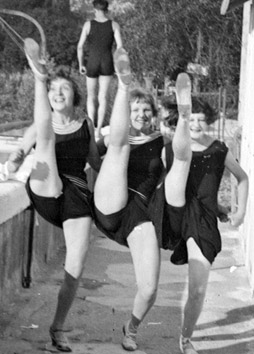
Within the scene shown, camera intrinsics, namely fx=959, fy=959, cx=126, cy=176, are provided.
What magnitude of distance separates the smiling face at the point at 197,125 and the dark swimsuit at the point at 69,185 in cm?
69

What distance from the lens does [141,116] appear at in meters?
5.95

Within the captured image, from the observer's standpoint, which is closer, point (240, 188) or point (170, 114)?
point (240, 188)

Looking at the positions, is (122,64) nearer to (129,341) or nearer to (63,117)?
(63,117)

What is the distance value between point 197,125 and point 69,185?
91 centimetres

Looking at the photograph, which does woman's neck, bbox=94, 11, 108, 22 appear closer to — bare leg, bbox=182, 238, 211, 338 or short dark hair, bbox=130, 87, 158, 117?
short dark hair, bbox=130, 87, 158, 117

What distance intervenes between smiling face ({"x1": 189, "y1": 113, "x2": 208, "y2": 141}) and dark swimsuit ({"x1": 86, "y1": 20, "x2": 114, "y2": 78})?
5.70 meters

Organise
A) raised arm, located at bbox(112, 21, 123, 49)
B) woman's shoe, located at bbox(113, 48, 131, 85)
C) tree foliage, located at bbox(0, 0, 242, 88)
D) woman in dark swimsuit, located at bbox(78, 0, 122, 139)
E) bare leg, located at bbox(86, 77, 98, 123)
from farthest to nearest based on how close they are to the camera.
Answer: tree foliage, located at bbox(0, 0, 242, 88) < bare leg, located at bbox(86, 77, 98, 123) < woman in dark swimsuit, located at bbox(78, 0, 122, 139) < raised arm, located at bbox(112, 21, 123, 49) < woman's shoe, located at bbox(113, 48, 131, 85)

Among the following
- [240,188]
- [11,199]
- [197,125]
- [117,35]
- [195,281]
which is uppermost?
[197,125]

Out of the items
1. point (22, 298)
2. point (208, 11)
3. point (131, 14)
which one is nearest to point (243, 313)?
point (22, 298)

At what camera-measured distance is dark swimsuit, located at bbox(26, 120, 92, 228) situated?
577cm

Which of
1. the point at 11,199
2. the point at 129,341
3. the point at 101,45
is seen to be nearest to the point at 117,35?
the point at 101,45

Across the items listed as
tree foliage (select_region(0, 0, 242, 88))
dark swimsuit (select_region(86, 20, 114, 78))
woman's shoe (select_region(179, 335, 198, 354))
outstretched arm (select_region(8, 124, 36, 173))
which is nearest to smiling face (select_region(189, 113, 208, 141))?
outstretched arm (select_region(8, 124, 36, 173))

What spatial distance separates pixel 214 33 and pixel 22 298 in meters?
17.1

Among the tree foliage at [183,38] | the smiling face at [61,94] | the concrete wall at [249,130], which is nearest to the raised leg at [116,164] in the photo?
the smiling face at [61,94]
